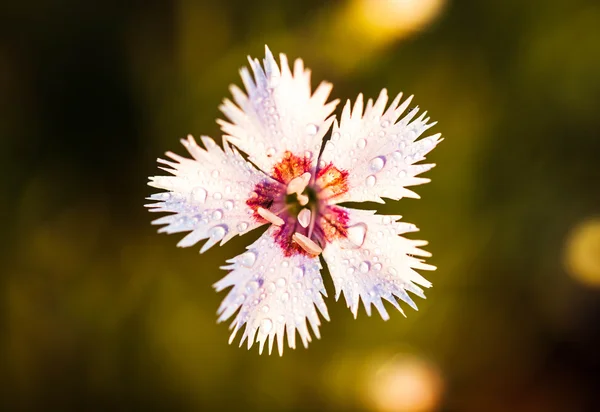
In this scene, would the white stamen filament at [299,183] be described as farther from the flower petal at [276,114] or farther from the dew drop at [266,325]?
the dew drop at [266,325]

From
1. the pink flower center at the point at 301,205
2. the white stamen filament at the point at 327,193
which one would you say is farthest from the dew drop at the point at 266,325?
the white stamen filament at the point at 327,193

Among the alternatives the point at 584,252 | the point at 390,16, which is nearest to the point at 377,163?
the point at 390,16

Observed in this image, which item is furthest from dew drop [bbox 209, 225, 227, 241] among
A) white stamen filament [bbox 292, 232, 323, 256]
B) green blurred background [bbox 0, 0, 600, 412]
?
green blurred background [bbox 0, 0, 600, 412]

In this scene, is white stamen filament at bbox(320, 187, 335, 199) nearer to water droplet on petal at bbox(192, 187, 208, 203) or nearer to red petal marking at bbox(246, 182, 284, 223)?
red petal marking at bbox(246, 182, 284, 223)

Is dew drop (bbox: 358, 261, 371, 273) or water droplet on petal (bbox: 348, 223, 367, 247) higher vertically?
water droplet on petal (bbox: 348, 223, 367, 247)

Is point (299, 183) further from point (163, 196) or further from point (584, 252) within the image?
point (584, 252)

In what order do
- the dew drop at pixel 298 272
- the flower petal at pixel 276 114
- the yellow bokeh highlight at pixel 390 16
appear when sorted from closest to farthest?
1. the flower petal at pixel 276 114
2. the dew drop at pixel 298 272
3. the yellow bokeh highlight at pixel 390 16

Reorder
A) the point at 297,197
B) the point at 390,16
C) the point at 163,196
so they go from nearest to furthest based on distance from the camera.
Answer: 1. the point at 163,196
2. the point at 297,197
3. the point at 390,16

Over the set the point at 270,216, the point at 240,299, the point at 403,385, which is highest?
the point at 270,216
